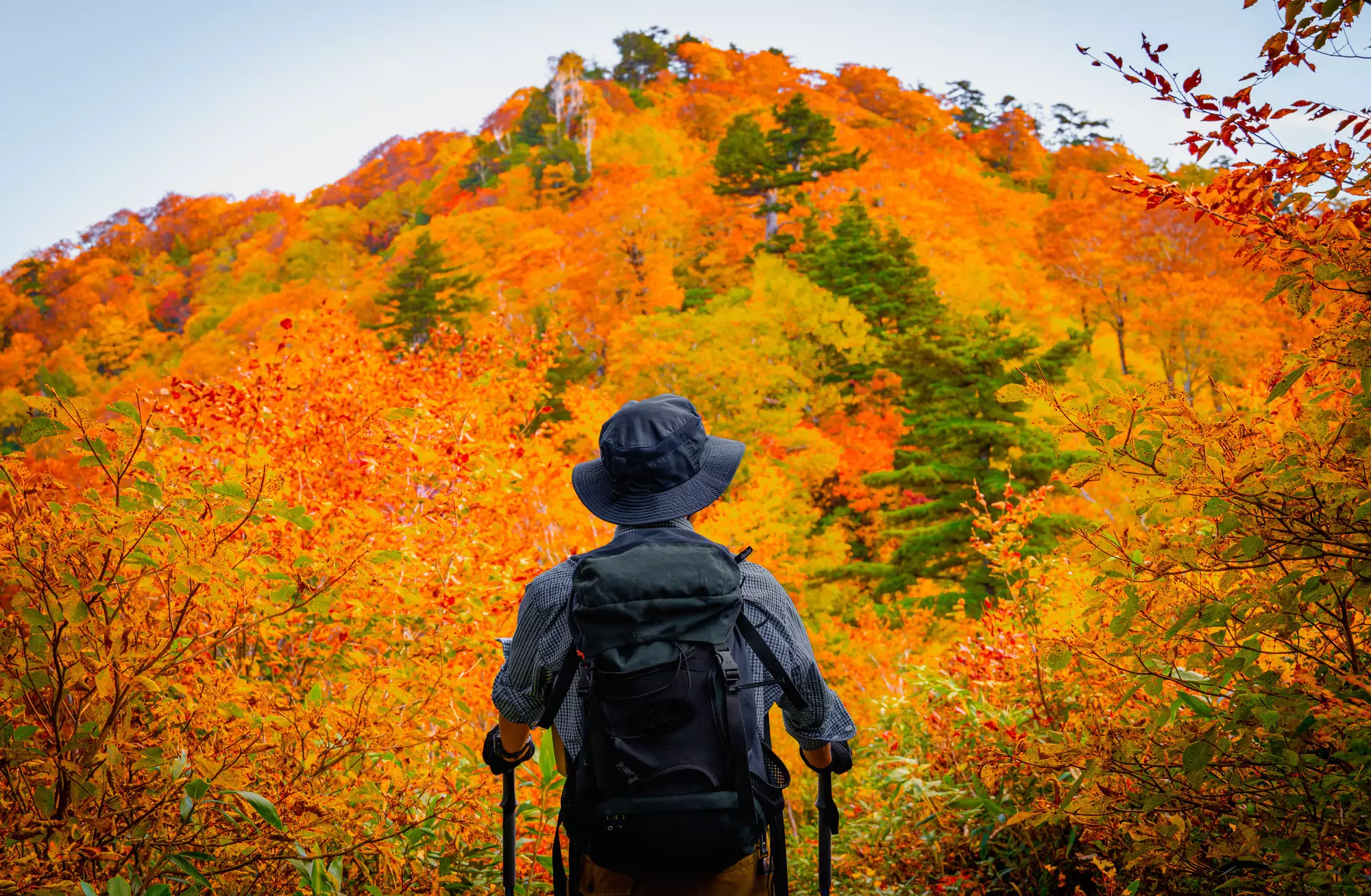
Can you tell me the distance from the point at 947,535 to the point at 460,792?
14.3 meters

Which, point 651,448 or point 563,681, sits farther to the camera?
point 651,448

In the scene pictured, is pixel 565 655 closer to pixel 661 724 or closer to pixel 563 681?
pixel 563 681

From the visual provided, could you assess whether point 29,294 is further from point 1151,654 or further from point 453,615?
point 1151,654

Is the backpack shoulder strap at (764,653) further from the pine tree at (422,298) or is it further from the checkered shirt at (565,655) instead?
the pine tree at (422,298)

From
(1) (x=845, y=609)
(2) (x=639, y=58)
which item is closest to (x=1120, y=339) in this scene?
(1) (x=845, y=609)

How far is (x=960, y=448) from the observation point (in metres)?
16.9

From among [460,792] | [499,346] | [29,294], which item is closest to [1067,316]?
[499,346]

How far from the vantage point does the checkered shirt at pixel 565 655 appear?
2189 mm

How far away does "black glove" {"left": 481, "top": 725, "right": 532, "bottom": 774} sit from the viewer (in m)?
2.34

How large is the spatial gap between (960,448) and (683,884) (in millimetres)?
15698

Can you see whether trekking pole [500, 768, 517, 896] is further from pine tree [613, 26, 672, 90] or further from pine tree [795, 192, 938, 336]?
pine tree [613, 26, 672, 90]

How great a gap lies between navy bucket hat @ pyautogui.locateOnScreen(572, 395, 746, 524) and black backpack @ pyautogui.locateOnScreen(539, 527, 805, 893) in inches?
9.9

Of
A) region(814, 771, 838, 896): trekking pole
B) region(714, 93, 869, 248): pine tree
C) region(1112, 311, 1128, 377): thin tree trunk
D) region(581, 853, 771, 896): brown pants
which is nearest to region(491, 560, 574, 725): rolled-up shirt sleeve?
region(581, 853, 771, 896): brown pants

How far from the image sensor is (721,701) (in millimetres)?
2020
